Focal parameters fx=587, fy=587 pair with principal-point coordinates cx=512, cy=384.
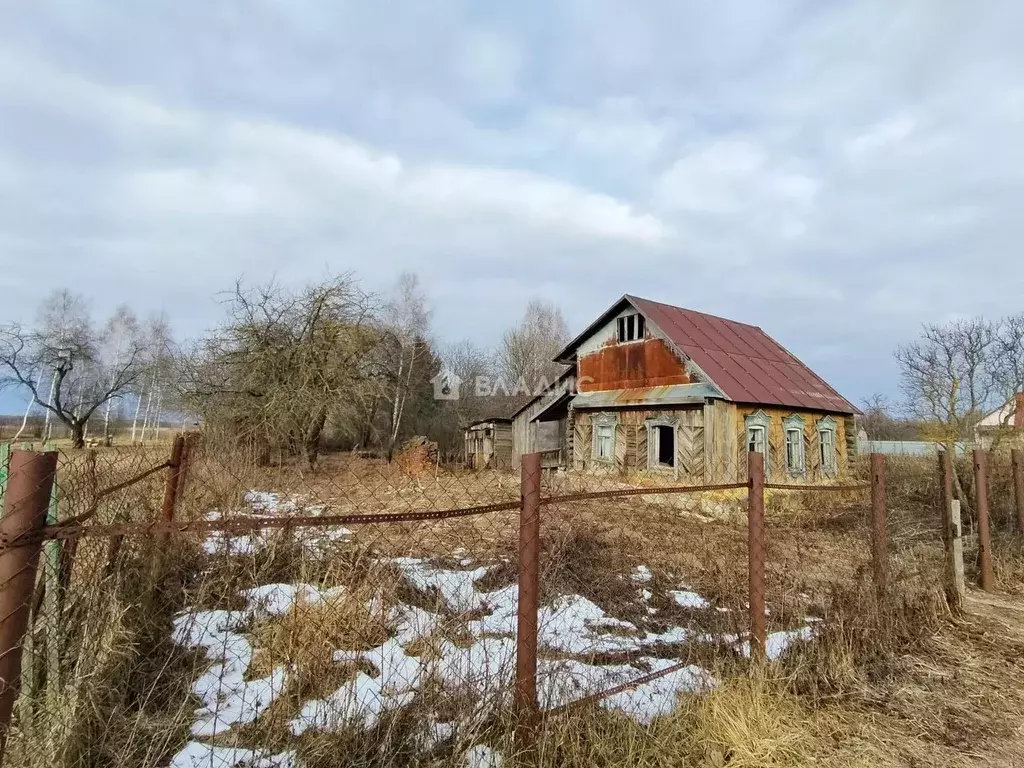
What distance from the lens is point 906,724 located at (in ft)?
12.5

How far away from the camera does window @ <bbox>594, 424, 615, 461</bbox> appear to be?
20.8 meters

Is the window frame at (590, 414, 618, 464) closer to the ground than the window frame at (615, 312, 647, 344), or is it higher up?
closer to the ground

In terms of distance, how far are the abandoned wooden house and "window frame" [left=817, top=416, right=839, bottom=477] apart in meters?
0.04

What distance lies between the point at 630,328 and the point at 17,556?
1998 centimetres

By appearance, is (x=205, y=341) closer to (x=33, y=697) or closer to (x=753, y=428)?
(x=753, y=428)

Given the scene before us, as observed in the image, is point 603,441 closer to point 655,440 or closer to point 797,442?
point 655,440

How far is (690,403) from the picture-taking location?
17984 mm

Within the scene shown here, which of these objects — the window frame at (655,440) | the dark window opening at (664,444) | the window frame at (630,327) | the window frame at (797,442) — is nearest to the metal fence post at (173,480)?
the window frame at (655,440)

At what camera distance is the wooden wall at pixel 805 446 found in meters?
17.4

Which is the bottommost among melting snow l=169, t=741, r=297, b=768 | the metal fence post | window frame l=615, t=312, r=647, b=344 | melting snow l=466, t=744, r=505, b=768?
melting snow l=169, t=741, r=297, b=768

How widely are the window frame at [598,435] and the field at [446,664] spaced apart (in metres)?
13.6

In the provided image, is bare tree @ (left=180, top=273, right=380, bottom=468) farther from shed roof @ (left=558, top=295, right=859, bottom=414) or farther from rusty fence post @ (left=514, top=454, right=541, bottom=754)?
rusty fence post @ (left=514, top=454, right=541, bottom=754)

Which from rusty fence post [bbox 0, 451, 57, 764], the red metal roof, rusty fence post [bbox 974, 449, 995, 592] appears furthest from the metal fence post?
the red metal roof

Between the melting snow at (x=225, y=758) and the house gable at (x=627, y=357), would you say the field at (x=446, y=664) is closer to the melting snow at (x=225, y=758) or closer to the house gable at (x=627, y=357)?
the melting snow at (x=225, y=758)
